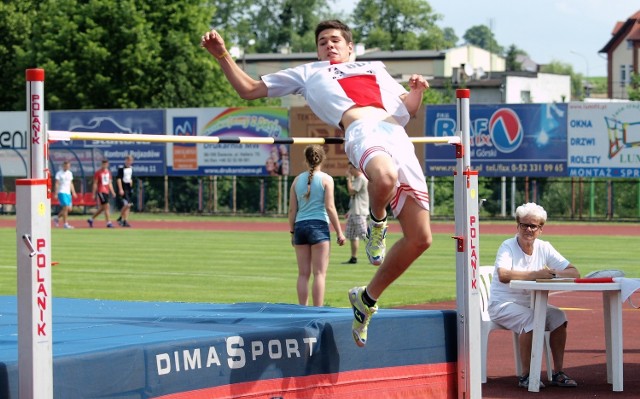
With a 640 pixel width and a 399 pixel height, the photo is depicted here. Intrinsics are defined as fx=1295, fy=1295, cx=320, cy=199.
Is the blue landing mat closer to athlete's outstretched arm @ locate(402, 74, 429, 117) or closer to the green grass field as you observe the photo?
athlete's outstretched arm @ locate(402, 74, 429, 117)

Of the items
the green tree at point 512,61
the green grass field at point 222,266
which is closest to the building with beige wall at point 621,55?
the green tree at point 512,61

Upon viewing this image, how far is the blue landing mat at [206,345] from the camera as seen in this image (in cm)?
630

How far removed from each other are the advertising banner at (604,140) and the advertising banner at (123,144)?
14314 mm

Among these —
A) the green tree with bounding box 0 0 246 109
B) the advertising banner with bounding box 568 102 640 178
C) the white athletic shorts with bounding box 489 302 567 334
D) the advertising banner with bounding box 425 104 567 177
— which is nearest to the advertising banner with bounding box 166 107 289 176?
the advertising banner with bounding box 425 104 567 177

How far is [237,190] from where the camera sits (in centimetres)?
4681

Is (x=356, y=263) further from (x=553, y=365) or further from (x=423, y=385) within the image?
(x=423, y=385)

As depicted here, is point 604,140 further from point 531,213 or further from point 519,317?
point 519,317

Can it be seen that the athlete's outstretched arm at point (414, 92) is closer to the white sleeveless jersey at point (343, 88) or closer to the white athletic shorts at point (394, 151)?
the white sleeveless jersey at point (343, 88)

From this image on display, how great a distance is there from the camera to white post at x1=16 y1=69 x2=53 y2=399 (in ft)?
19.0

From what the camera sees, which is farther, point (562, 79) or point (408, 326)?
point (562, 79)

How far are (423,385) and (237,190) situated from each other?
38.8 meters

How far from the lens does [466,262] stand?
26.5 feet

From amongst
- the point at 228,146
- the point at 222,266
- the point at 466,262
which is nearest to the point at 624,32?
the point at 228,146

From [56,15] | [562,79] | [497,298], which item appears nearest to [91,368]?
[497,298]
